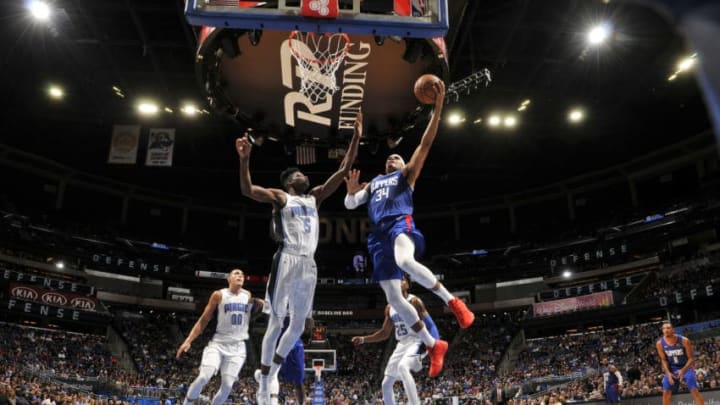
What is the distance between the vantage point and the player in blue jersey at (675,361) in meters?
10.1

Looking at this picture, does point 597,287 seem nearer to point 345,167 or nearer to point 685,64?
point 685,64

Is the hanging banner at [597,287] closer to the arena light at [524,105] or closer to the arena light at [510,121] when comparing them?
the arena light at [510,121]

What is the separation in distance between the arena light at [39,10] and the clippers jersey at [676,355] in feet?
65.8

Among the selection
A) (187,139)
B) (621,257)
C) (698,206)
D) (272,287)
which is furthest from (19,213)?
(698,206)

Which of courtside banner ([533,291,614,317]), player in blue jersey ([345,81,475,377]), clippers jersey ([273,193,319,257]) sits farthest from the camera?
courtside banner ([533,291,614,317])

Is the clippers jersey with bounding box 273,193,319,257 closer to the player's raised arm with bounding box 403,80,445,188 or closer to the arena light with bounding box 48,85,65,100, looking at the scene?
the player's raised arm with bounding box 403,80,445,188

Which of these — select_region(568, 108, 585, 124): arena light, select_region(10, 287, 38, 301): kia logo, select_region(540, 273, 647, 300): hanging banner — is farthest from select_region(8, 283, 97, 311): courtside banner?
select_region(568, 108, 585, 124): arena light

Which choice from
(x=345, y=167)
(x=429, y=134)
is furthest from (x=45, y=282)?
(x=429, y=134)

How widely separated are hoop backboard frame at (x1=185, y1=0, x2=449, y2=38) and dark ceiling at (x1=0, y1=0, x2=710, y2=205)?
411 inches

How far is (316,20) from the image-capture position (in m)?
7.23

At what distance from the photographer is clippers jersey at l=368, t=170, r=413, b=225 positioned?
6.87 meters

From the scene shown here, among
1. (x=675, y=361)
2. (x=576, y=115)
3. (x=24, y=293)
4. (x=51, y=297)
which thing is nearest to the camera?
(x=675, y=361)

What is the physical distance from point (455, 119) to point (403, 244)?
66.4ft

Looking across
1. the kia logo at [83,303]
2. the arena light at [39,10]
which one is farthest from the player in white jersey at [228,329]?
the kia logo at [83,303]
